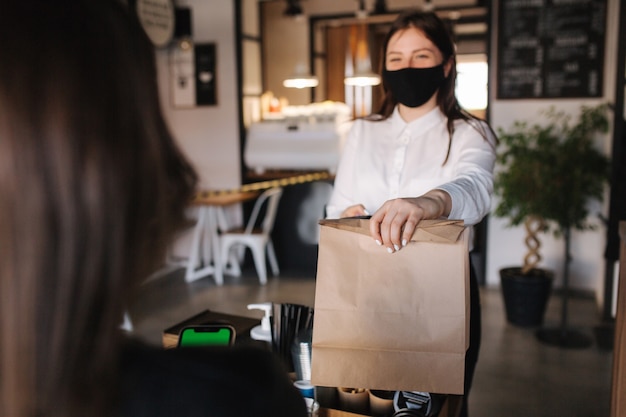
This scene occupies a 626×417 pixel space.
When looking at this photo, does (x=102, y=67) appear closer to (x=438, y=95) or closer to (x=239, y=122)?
(x=438, y=95)

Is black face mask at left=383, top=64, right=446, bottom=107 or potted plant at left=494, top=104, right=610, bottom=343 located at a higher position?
black face mask at left=383, top=64, right=446, bottom=107

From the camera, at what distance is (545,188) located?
3.81 metres

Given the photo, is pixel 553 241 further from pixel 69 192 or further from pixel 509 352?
pixel 69 192

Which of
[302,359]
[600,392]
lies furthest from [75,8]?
[600,392]

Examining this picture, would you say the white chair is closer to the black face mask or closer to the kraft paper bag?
the black face mask

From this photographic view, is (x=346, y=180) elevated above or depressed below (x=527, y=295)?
above

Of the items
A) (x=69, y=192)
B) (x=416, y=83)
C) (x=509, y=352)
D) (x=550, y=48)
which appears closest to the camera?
(x=69, y=192)

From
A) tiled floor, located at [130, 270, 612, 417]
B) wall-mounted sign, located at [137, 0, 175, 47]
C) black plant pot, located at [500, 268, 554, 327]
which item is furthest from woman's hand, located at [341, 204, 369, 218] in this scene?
wall-mounted sign, located at [137, 0, 175, 47]

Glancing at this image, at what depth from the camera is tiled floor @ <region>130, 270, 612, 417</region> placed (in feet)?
9.58

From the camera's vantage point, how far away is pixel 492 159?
5.25 feet

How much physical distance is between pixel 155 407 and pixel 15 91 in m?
0.33

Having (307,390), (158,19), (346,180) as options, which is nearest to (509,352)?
(346,180)

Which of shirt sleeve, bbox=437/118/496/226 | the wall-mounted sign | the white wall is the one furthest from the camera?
the wall-mounted sign

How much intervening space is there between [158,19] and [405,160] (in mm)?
4235
